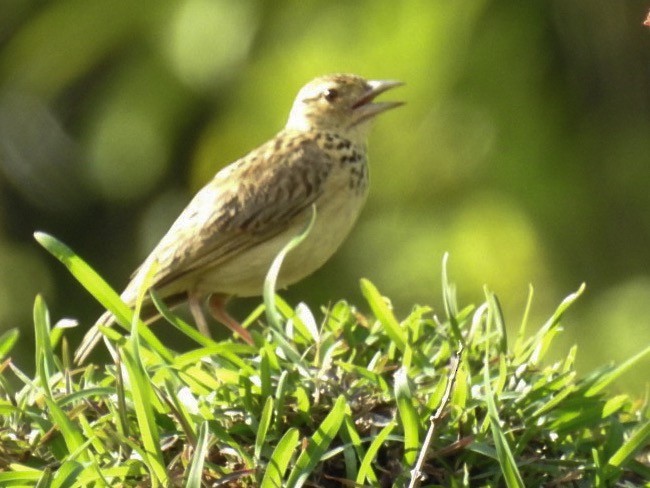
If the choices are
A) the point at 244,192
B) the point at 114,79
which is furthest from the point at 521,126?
the point at 114,79

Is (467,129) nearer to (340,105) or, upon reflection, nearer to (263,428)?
(340,105)

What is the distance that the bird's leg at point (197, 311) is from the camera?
483cm

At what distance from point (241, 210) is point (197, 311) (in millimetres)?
401

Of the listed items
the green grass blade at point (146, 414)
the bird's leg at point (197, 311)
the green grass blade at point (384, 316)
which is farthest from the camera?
the bird's leg at point (197, 311)

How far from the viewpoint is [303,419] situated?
2.96 meters

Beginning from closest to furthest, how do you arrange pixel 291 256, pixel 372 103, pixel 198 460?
pixel 198 460 < pixel 291 256 < pixel 372 103

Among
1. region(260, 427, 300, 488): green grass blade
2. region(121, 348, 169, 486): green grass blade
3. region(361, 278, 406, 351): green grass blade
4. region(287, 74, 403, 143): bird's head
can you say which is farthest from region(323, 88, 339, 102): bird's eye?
region(260, 427, 300, 488): green grass blade

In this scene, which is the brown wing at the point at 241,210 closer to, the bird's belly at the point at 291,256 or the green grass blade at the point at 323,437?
the bird's belly at the point at 291,256

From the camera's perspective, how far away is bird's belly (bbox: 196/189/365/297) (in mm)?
4910

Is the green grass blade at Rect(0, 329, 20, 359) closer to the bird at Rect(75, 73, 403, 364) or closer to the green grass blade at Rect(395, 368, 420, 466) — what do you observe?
the green grass blade at Rect(395, 368, 420, 466)

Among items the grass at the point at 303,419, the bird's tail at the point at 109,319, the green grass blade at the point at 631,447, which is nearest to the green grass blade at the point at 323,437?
the grass at the point at 303,419

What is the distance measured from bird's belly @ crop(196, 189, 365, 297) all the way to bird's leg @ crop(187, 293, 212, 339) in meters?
0.03

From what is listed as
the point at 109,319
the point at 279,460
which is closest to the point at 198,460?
the point at 279,460

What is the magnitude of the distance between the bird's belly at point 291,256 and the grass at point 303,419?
157cm
